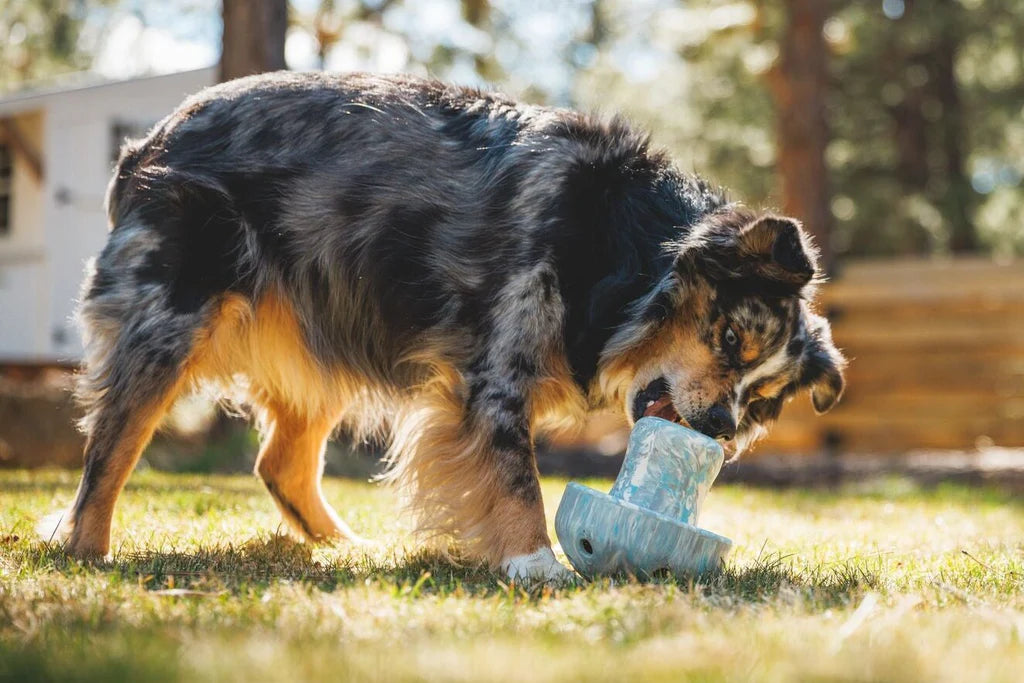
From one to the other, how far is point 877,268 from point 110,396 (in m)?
10.7

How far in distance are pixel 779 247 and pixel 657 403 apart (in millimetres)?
775

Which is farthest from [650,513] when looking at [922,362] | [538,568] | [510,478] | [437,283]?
[922,362]

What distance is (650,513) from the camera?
351cm

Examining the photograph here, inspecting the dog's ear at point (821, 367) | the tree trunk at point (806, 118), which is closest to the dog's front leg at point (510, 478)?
the dog's ear at point (821, 367)

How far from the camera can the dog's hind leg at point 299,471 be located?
4.95 metres

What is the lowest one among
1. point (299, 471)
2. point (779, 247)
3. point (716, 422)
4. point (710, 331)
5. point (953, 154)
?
point (299, 471)

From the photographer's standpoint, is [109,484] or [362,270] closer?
[109,484]

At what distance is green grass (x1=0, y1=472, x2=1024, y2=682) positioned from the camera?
2.22m

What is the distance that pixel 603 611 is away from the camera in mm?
2871

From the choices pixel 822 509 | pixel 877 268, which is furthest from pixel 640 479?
pixel 877 268

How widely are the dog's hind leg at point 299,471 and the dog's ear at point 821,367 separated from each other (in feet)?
6.93

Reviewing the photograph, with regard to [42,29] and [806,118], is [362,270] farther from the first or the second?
[42,29]

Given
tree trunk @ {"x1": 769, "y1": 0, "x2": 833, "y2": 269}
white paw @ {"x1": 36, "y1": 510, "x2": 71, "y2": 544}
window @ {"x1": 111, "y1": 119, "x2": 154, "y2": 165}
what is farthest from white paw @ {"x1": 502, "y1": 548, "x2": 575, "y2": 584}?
window @ {"x1": 111, "y1": 119, "x2": 154, "y2": 165}

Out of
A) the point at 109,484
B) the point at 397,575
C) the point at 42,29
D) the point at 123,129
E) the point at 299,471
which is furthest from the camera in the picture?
the point at 42,29
